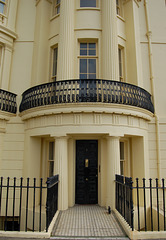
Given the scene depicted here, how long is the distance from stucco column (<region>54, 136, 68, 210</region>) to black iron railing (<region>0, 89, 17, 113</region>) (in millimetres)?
3309

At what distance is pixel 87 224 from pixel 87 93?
444 cm

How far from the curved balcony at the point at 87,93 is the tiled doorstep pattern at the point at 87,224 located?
158 inches

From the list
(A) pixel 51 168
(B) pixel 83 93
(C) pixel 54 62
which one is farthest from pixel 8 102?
(B) pixel 83 93

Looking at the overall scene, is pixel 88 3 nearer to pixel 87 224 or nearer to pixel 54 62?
pixel 54 62

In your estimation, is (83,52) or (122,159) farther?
(83,52)

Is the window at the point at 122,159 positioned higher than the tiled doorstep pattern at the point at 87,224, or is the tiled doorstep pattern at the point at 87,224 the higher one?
the window at the point at 122,159

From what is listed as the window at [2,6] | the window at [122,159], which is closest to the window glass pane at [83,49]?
the window at [122,159]

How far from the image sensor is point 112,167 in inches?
280

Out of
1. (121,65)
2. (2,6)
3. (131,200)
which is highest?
(2,6)

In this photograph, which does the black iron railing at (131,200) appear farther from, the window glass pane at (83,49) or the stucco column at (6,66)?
the stucco column at (6,66)

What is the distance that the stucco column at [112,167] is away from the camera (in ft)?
22.6

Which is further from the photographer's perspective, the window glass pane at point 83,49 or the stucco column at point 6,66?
A: the stucco column at point 6,66

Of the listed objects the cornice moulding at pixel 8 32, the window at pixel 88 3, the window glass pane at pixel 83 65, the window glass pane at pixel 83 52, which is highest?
the window at pixel 88 3

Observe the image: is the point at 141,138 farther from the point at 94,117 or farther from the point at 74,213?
the point at 74,213
